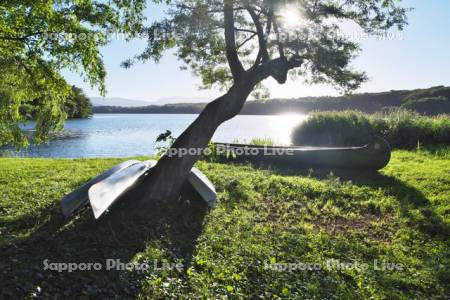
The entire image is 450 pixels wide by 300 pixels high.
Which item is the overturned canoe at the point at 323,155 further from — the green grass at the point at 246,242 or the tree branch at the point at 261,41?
the tree branch at the point at 261,41

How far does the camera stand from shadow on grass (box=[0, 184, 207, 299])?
15.3 ft

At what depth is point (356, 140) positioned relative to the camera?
763 inches

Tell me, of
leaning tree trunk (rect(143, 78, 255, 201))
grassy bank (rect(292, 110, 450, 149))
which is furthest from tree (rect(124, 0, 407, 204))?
grassy bank (rect(292, 110, 450, 149))

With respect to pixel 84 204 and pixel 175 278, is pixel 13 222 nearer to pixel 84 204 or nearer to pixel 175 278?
pixel 84 204

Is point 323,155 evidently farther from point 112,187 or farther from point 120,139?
point 120,139

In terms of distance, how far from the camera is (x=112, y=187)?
7.36 metres

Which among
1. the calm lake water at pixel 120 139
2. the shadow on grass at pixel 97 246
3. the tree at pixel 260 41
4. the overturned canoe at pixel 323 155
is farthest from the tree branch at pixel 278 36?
the calm lake water at pixel 120 139

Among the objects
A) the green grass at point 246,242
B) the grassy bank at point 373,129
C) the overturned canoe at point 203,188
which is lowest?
the green grass at point 246,242

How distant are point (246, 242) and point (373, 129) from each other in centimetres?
1512

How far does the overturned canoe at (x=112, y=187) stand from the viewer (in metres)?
6.48

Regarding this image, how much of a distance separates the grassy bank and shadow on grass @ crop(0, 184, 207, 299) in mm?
13373

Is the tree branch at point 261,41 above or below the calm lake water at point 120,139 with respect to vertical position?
above

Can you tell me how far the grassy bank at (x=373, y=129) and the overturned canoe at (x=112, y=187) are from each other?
44.2 ft

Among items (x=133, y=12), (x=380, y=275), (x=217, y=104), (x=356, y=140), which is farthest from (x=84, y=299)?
(x=356, y=140)
